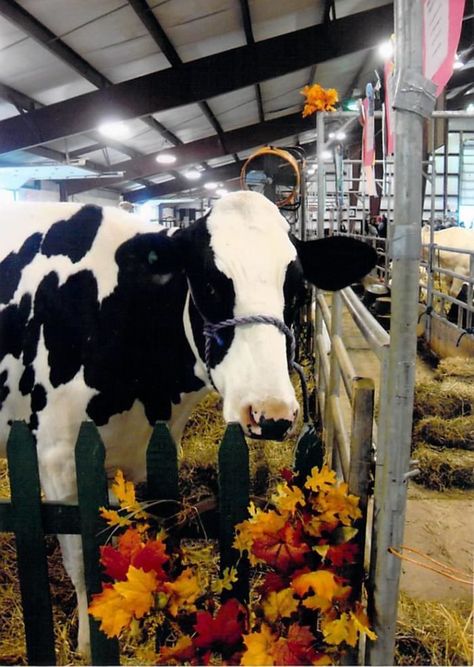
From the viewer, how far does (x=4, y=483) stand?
2.87 metres

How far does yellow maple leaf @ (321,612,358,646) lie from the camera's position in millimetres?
1179

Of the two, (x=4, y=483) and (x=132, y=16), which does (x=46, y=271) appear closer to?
(x=4, y=483)

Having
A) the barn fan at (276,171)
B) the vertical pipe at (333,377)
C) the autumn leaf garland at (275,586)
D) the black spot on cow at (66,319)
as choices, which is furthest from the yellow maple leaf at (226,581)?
the barn fan at (276,171)

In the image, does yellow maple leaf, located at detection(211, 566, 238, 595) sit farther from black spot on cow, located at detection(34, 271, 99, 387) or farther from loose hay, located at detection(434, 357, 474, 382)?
loose hay, located at detection(434, 357, 474, 382)

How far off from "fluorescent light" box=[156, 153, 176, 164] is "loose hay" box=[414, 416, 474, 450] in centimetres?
1042

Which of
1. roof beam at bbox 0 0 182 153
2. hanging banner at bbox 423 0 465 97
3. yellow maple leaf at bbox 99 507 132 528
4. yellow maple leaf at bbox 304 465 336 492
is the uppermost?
roof beam at bbox 0 0 182 153

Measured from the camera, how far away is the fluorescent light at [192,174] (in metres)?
18.2

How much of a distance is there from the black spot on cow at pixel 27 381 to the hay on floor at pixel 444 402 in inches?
107

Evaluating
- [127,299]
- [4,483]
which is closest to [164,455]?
[127,299]

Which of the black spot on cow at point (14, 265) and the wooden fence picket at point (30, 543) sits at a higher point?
the black spot on cow at point (14, 265)

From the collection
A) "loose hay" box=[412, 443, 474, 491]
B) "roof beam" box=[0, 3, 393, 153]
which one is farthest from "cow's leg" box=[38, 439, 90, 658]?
"roof beam" box=[0, 3, 393, 153]

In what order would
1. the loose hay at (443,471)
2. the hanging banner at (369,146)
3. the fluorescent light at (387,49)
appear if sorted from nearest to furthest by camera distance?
the fluorescent light at (387,49) < the loose hay at (443,471) < the hanging banner at (369,146)

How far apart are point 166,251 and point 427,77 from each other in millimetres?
947

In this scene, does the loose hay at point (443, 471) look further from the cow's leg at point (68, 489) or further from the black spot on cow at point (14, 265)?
the black spot on cow at point (14, 265)
